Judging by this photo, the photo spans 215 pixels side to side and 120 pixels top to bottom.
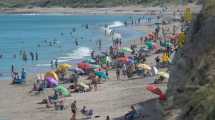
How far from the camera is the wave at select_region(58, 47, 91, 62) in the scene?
185 feet

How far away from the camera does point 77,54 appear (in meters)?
60.4

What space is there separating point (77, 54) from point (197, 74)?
46434 millimetres

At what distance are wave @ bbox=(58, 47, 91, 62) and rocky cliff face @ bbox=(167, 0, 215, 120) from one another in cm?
3873

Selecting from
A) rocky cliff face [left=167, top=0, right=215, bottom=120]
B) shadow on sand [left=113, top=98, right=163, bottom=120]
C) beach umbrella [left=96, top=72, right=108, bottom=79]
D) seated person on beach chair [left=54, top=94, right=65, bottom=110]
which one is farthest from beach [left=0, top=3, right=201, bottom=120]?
rocky cliff face [left=167, top=0, right=215, bottom=120]

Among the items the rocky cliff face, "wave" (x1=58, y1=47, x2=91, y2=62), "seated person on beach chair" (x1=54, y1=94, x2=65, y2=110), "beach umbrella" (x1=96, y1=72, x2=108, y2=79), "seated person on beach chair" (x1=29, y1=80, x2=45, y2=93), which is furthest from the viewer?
"wave" (x1=58, y1=47, x2=91, y2=62)

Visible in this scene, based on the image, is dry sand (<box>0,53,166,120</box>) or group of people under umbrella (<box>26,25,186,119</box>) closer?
dry sand (<box>0,53,166,120</box>)

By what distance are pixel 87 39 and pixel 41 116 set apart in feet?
169

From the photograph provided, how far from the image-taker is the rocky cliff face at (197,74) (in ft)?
40.8

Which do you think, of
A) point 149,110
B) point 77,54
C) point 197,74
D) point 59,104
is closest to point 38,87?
point 59,104

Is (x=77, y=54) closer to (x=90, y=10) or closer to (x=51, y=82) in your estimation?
(x=51, y=82)

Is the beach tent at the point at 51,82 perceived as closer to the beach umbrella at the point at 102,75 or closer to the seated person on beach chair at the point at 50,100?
the beach umbrella at the point at 102,75

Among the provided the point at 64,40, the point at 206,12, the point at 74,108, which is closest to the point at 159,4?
the point at 64,40

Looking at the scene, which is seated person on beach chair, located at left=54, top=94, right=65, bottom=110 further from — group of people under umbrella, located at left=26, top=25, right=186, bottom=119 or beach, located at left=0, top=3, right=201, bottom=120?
beach, located at left=0, top=3, right=201, bottom=120

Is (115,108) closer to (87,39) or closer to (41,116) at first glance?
(41,116)
